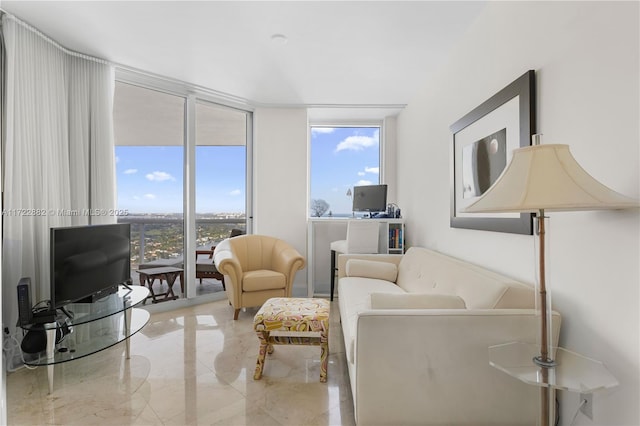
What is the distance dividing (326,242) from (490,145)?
304 centimetres

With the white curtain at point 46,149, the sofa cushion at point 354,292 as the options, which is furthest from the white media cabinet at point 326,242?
the white curtain at point 46,149

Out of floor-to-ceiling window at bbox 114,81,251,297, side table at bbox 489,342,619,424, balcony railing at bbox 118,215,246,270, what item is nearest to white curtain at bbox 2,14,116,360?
floor-to-ceiling window at bbox 114,81,251,297

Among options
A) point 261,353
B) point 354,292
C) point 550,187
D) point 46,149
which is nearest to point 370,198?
point 354,292

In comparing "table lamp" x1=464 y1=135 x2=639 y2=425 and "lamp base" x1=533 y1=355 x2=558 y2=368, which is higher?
"table lamp" x1=464 y1=135 x2=639 y2=425

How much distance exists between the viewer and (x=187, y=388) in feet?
7.04

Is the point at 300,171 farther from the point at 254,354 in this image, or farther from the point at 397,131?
the point at 254,354

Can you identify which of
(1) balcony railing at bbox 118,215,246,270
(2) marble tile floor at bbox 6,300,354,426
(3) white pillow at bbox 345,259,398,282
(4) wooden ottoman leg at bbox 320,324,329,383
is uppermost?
(1) balcony railing at bbox 118,215,246,270

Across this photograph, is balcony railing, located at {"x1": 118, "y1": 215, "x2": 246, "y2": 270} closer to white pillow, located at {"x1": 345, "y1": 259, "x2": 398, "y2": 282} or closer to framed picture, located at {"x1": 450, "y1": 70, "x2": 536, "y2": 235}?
white pillow, located at {"x1": 345, "y1": 259, "x2": 398, "y2": 282}

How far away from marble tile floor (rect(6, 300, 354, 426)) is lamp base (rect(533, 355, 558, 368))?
3.41 feet

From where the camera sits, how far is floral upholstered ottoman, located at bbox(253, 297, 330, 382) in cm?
223

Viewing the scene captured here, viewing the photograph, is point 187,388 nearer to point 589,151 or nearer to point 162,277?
point 162,277

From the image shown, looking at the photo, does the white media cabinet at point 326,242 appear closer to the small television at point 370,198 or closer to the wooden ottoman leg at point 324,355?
the small television at point 370,198

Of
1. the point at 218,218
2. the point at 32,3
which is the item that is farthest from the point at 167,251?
the point at 32,3

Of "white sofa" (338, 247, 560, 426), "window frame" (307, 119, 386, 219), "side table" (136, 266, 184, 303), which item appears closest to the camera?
"white sofa" (338, 247, 560, 426)
